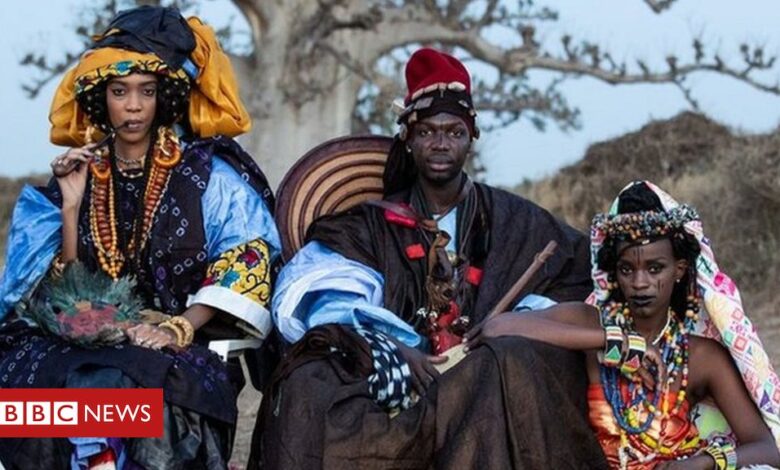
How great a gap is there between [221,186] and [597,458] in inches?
69.1

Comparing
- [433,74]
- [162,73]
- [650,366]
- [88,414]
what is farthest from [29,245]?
[650,366]

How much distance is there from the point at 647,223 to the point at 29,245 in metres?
2.25

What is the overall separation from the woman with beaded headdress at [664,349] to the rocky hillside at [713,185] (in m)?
4.24

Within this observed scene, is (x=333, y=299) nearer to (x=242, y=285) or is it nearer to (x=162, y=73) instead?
(x=242, y=285)

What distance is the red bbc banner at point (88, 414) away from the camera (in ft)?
17.0

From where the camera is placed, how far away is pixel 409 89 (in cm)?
609

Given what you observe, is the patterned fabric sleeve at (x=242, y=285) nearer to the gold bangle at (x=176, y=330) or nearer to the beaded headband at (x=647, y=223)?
the gold bangle at (x=176, y=330)

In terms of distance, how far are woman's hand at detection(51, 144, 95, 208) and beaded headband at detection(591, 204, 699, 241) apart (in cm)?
195

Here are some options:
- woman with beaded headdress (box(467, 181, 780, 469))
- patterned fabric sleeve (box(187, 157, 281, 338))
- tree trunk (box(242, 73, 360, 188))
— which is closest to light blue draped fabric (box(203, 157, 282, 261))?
patterned fabric sleeve (box(187, 157, 281, 338))

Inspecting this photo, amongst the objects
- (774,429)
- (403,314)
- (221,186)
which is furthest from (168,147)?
(774,429)

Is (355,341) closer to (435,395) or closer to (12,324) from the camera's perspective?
(435,395)

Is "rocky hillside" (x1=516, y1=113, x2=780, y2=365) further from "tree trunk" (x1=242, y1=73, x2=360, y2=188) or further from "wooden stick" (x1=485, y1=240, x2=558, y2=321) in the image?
"wooden stick" (x1=485, y1=240, x2=558, y2=321)

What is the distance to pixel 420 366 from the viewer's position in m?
5.41

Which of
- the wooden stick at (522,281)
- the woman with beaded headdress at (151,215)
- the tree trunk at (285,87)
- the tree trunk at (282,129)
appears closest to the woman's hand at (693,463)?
the wooden stick at (522,281)
